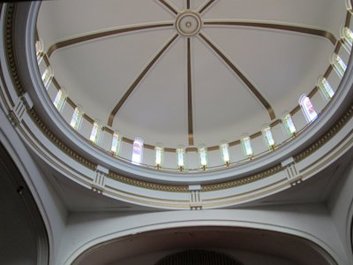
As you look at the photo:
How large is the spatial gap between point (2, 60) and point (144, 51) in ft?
23.8

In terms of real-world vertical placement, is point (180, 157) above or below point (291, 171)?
above

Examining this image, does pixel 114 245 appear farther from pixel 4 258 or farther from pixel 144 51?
pixel 144 51

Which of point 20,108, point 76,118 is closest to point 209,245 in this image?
point 76,118

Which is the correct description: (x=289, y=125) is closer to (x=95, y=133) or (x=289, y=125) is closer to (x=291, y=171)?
(x=291, y=171)

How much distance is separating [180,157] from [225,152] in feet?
5.18

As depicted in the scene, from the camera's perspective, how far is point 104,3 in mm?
12445

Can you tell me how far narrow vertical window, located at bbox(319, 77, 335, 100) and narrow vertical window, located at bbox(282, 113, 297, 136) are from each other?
1.33 meters

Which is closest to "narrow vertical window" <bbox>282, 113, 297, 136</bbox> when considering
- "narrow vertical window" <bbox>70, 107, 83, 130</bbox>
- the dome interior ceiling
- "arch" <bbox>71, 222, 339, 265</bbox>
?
the dome interior ceiling

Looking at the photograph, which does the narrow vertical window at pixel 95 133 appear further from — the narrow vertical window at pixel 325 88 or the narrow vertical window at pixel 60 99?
the narrow vertical window at pixel 325 88

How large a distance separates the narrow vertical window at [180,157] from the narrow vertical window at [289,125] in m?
3.61

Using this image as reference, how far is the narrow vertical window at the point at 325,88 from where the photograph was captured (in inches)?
429

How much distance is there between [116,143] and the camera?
1228cm

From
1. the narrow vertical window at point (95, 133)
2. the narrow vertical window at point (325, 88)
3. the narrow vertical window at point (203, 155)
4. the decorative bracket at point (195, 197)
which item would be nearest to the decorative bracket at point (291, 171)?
the narrow vertical window at point (325, 88)

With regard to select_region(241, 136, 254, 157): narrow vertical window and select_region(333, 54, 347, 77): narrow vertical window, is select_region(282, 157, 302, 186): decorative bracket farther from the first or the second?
select_region(333, 54, 347, 77): narrow vertical window
